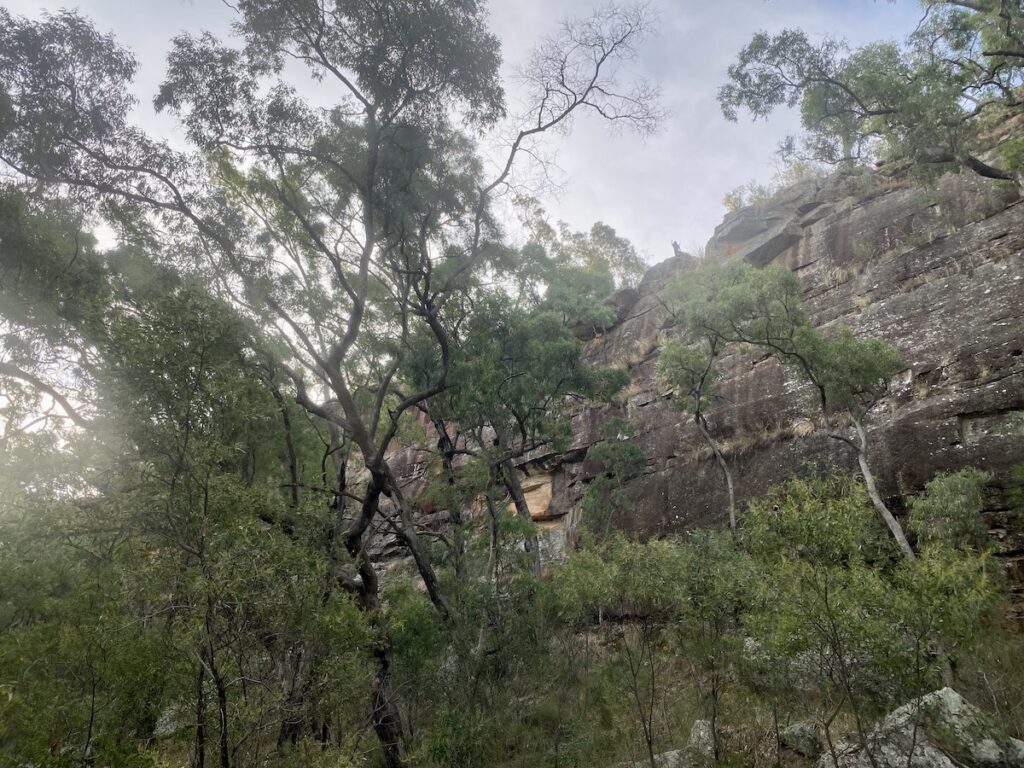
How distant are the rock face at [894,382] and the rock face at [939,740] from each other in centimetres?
501

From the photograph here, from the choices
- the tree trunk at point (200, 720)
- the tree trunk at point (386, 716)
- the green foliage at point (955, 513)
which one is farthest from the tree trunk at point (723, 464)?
the tree trunk at point (200, 720)

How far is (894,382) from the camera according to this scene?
13961 millimetres

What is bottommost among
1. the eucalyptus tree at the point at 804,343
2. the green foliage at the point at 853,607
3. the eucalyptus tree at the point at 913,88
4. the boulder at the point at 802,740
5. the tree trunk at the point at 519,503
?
the boulder at the point at 802,740

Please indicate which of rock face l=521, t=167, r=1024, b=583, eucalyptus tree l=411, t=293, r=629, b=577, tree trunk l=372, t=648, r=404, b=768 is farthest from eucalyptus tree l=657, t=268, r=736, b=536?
tree trunk l=372, t=648, r=404, b=768

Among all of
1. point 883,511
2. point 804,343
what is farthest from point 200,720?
point 804,343

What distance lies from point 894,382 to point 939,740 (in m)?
9.55

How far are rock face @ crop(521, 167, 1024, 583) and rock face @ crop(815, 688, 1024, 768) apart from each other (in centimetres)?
501

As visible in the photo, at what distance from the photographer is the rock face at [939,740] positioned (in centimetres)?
610

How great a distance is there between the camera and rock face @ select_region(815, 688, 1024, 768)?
6.10 meters

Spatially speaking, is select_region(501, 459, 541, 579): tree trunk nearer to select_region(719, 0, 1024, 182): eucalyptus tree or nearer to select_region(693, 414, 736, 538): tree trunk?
select_region(693, 414, 736, 538): tree trunk

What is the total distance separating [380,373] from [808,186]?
67.1 feet

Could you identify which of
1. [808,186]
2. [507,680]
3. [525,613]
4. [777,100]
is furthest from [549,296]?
[808,186]

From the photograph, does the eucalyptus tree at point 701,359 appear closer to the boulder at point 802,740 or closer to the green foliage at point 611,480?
the green foliage at point 611,480

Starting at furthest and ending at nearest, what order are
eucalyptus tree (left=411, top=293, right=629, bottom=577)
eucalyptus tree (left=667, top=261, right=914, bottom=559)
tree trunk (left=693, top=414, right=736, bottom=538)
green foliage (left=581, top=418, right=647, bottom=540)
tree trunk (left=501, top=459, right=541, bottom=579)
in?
green foliage (left=581, top=418, right=647, bottom=540) < tree trunk (left=501, top=459, right=541, bottom=579) < tree trunk (left=693, top=414, right=736, bottom=538) < eucalyptus tree (left=411, top=293, right=629, bottom=577) < eucalyptus tree (left=667, top=261, right=914, bottom=559)
